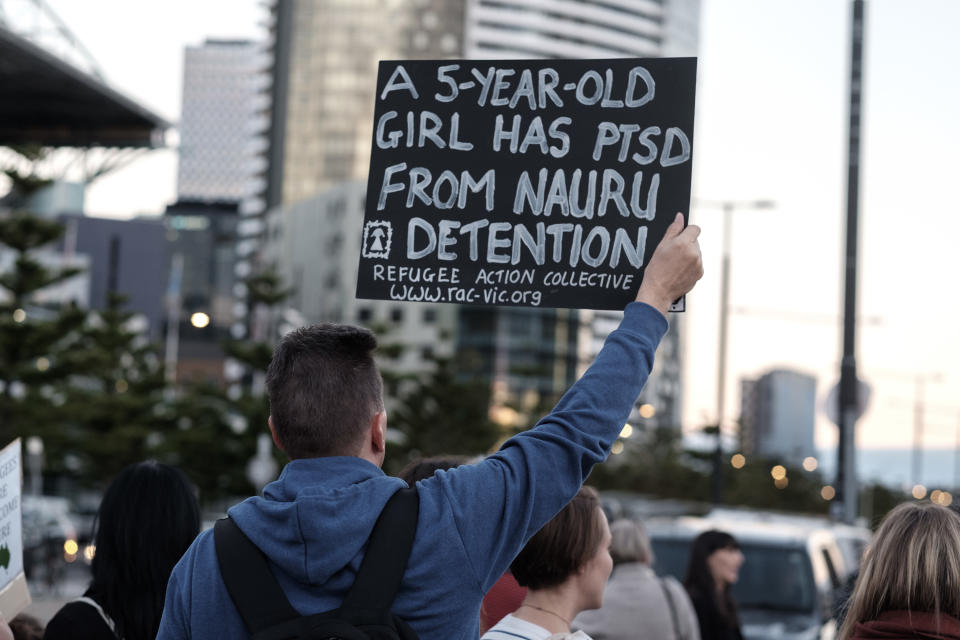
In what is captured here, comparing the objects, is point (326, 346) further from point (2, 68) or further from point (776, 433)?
point (776, 433)

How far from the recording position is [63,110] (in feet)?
150

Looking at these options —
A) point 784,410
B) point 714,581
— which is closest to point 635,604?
point 714,581

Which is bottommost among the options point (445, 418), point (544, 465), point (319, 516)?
point (445, 418)

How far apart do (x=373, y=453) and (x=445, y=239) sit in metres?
0.75

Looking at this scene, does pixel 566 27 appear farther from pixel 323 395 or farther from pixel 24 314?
pixel 323 395

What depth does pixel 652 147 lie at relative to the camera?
3471 mm

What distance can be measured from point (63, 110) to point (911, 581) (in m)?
45.2

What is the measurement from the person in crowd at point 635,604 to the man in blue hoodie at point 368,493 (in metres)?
3.31

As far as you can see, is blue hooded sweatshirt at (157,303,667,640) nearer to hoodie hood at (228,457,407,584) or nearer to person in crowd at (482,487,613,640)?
hoodie hood at (228,457,407,584)

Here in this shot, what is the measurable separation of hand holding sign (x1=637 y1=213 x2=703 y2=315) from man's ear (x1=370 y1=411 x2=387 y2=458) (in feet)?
2.07

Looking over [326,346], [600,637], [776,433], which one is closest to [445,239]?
[326,346]

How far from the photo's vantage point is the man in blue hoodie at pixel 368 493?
9.09ft

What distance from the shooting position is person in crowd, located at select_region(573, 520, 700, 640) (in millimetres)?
6207

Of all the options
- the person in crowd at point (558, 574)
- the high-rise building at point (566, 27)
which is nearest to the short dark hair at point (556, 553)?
the person in crowd at point (558, 574)
